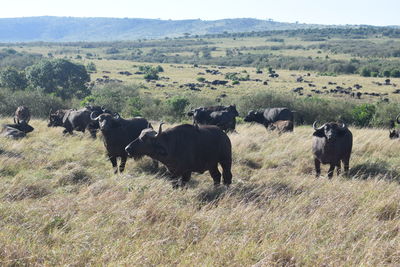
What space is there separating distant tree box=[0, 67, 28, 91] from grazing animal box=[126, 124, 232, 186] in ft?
110

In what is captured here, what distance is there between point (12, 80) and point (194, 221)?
124ft

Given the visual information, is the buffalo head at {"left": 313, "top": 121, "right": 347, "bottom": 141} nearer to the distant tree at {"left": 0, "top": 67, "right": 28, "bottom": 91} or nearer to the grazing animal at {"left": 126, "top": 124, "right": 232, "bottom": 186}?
the grazing animal at {"left": 126, "top": 124, "right": 232, "bottom": 186}

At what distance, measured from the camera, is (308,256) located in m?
4.54

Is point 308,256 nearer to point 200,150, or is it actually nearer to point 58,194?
point 200,150

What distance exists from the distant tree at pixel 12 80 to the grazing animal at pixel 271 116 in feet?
85.3

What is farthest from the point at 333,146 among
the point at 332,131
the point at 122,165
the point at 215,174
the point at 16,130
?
the point at 16,130

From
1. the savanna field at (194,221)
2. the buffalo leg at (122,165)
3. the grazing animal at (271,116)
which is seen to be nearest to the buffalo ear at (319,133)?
the savanna field at (194,221)

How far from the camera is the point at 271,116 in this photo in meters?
21.4

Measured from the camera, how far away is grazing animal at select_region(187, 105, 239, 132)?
1933cm

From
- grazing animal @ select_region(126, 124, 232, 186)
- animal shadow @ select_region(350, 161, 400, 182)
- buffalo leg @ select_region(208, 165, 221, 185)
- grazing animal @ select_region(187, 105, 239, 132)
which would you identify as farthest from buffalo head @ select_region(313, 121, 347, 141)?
grazing animal @ select_region(187, 105, 239, 132)

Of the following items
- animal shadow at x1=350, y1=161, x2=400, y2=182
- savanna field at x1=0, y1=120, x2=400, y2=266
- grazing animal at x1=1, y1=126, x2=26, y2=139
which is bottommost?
grazing animal at x1=1, y1=126, x2=26, y2=139

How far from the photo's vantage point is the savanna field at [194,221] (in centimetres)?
449

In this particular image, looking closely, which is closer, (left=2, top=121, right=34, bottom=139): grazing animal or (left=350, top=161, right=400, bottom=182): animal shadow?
(left=350, top=161, right=400, bottom=182): animal shadow

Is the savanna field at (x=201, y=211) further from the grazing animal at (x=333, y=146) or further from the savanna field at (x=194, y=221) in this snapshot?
the grazing animal at (x=333, y=146)
